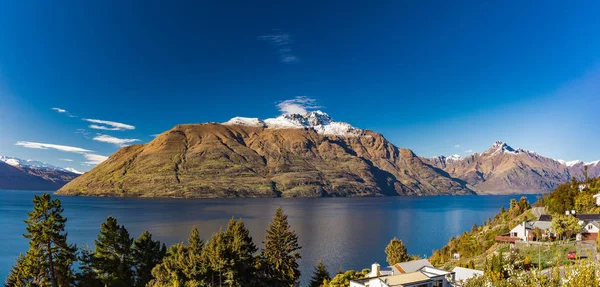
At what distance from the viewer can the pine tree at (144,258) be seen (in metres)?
53.8

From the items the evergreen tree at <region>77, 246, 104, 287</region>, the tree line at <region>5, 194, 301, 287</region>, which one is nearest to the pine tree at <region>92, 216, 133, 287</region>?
the tree line at <region>5, 194, 301, 287</region>

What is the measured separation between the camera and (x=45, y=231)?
4272 centimetres

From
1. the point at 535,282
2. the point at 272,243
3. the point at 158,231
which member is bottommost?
the point at 158,231

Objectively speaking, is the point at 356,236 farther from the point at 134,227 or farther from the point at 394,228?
the point at 134,227

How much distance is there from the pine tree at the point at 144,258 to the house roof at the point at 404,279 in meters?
36.8

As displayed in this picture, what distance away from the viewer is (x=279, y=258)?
58.3m

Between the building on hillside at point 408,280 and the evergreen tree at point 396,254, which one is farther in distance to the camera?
the evergreen tree at point 396,254

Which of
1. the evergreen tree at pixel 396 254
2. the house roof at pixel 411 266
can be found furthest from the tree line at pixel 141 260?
A: the evergreen tree at pixel 396 254

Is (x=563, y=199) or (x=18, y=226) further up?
(x=563, y=199)

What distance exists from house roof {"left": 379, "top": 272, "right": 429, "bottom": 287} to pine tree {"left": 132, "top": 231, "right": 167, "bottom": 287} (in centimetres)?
3682

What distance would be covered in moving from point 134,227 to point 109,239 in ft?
355

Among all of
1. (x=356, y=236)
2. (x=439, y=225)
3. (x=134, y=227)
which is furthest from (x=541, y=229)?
(x=134, y=227)

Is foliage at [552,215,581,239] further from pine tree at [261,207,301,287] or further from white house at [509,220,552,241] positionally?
pine tree at [261,207,301,287]

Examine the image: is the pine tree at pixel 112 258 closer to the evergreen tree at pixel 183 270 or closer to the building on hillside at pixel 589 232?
the evergreen tree at pixel 183 270
